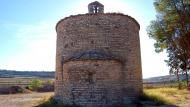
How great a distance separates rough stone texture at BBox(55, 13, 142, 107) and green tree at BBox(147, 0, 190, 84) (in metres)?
2.12

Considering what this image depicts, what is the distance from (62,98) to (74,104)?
5.00 ft

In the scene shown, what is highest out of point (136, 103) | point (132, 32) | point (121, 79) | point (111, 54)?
point (132, 32)

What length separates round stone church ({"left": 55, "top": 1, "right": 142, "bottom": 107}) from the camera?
1681cm

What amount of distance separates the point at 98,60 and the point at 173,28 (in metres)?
6.36

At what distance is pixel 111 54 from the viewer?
17.6m

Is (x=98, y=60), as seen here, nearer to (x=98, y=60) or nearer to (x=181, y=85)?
(x=98, y=60)

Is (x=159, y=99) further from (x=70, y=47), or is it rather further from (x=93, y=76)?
(x=70, y=47)

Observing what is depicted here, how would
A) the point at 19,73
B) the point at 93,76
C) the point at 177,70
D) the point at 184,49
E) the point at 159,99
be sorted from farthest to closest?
the point at 19,73 → the point at 177,70 → the point at 184,49 → the point at 159,99 → the point at 93,76

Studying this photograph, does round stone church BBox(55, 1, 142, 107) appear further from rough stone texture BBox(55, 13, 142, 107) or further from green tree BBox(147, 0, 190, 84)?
green tree BBox(147, 0, 190, 84)

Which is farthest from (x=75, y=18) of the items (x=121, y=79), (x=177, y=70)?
(x=177, y=70)

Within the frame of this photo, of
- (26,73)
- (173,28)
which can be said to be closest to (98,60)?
(173,28)

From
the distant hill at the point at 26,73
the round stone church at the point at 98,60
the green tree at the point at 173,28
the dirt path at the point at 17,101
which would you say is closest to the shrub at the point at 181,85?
the green tree at the point at 173,28

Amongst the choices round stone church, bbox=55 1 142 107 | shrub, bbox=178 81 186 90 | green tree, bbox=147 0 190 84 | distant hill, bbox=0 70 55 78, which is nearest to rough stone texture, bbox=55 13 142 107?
round stone church, bbox=55 1 142 107

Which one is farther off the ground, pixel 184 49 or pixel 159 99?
pixel 184 49
